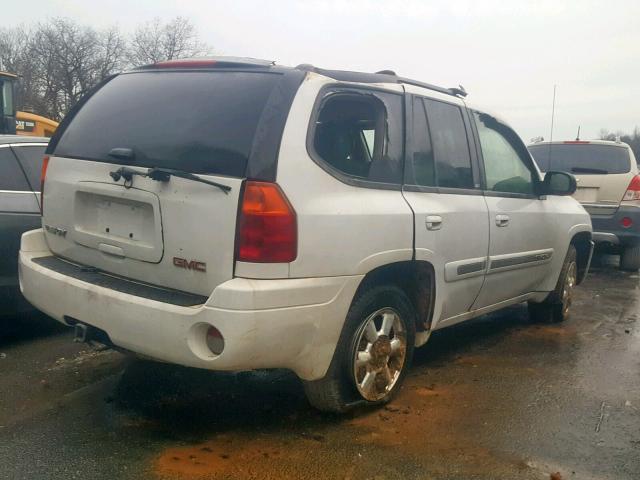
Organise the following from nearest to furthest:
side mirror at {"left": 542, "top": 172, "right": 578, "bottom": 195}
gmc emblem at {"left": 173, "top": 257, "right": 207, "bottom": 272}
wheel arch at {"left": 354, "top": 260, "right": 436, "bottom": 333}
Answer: gmc emblem at {"left": 173, "top": 257, "right": 207, "bottom": 272}
wheel arch at {"left": 354, "top": 260, "right": 436, "bottom": 333}
side mirror at {"left": 542, "top": 172, "right": 578, "bottom": 195}

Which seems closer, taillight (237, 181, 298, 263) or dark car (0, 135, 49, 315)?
taillight (237, 181, 298, 263)

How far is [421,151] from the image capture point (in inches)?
153

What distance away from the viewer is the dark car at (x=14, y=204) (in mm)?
4504

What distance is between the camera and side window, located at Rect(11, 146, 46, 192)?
15.6 feet

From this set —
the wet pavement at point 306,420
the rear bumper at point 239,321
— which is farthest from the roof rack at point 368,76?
the wet pavement at point 306,420

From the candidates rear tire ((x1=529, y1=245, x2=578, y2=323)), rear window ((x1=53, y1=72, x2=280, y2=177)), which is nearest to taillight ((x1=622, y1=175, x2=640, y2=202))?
rear tire ((x1=529, y1=245, x2=578, y2=323))

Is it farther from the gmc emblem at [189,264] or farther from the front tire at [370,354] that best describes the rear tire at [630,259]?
the gmc emblem at [189,264]

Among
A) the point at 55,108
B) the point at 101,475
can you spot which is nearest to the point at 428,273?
the point at 101,475

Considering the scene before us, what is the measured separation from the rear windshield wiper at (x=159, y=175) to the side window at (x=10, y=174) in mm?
1775

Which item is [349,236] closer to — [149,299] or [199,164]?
[199,164]

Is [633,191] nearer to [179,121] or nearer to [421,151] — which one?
[421,151]

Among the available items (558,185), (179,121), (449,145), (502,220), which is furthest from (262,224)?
(558,185)

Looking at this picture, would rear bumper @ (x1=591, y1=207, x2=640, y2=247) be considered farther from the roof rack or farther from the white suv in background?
the roof rack

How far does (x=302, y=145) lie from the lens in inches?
120
